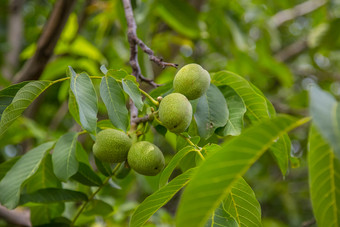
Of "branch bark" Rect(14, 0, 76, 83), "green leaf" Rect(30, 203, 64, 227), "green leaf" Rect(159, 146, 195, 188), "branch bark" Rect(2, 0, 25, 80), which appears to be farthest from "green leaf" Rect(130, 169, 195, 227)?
"branch bark" Rect(2, 0, 25, 80)

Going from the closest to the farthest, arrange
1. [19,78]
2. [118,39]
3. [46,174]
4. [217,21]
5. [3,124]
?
[3,124]
[46,174]
[19,78]
[217,21]
[118,39]

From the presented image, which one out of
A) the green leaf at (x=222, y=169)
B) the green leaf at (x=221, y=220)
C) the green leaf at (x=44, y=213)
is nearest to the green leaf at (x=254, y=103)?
the green leaf at (x=221, y=220)

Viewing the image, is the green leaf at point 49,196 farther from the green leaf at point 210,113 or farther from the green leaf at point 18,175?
the green leaf at point 210,113

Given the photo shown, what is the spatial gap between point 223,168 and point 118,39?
90.9 inches

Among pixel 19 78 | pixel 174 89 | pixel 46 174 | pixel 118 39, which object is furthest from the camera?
pixel 118 39

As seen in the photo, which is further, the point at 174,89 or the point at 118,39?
the point at 118,39

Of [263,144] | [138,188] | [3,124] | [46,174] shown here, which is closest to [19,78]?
[46,174]

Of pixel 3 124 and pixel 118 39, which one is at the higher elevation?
pixel 3 124

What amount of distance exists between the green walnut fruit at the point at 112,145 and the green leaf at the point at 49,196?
0.26 meters

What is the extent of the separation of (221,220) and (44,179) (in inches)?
27.0

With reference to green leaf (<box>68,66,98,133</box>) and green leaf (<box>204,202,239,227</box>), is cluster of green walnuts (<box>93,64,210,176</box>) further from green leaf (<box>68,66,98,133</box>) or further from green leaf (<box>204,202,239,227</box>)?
green leaf (<box>204,202,239,227</box>)

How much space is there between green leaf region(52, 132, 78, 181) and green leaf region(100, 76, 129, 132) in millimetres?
219

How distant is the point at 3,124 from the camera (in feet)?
3.18

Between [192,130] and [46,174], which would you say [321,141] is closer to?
[192,130]
